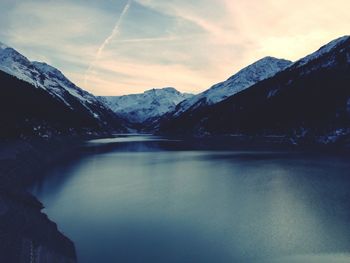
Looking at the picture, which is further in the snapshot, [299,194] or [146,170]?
[146,170]

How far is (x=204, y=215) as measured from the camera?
4038 centimetres

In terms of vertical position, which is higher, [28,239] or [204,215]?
[204,215]

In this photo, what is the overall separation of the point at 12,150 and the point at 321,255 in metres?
72.1

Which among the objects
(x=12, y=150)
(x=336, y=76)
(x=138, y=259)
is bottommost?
(x=138, y=259)

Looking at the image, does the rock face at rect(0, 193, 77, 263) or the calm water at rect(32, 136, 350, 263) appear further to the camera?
the calm water at rect(32, 136, 350, 263)

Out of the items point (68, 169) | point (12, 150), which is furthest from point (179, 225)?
point (12, 150)

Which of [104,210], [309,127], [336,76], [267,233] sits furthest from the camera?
[336,76]

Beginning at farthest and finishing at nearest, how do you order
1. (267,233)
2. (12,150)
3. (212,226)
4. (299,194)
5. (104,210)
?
(12,150) → (299,194) → (104,210) → (212,226) → (267,233)

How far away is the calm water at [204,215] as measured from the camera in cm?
2880

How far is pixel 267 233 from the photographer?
110 feet

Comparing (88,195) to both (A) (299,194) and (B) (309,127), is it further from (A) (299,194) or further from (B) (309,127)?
(B) (309,127)

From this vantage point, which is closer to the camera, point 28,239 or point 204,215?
point 28,239

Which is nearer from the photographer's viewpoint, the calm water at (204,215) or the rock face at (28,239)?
the rock face at (28,239)

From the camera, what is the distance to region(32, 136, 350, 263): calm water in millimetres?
28797
